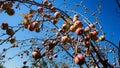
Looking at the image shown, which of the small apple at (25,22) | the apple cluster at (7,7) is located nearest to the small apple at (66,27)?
the small apple at (25,22)

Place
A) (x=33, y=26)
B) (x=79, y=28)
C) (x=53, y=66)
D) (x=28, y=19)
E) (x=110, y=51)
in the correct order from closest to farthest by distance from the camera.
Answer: (x=79, y=28) → (x=33, y=26) → (x=28, y=19) → (x=110, y=51) → (x=53, y=66)

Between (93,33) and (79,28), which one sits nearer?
→ (79,28)

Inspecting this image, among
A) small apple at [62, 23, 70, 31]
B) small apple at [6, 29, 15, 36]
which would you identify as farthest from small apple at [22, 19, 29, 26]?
small apple at [62, 23, 70, 31]

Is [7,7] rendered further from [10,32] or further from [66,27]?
[66,27]

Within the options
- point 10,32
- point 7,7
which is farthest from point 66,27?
point 7,7

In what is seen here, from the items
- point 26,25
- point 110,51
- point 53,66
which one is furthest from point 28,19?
point 53,66

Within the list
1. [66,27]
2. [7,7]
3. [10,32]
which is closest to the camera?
[66,27]

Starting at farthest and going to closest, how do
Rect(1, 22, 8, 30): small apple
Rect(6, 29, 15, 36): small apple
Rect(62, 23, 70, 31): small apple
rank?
Rect(1, 22, 8, 30): small apple, Rect(6, 29, 15, 36): small apple, Rect(62, 23, 70, 31): small apple

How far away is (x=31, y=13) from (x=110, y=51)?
141 inches

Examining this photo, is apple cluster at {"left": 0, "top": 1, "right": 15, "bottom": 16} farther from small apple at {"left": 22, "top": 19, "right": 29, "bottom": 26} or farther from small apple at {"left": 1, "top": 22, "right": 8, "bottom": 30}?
small apple at {"left": 22, "top": 19, "right": 29, "bottom": 26}

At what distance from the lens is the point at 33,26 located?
302 cm

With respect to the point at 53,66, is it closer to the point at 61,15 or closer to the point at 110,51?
the point at 110,51

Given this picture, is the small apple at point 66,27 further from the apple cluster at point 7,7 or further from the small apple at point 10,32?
the apple cluster at point 7,7

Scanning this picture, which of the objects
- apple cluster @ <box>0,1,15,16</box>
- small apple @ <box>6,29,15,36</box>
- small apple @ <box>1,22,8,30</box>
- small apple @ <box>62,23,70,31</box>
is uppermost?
apple cluster @ <box>0,1,15,16</box>
